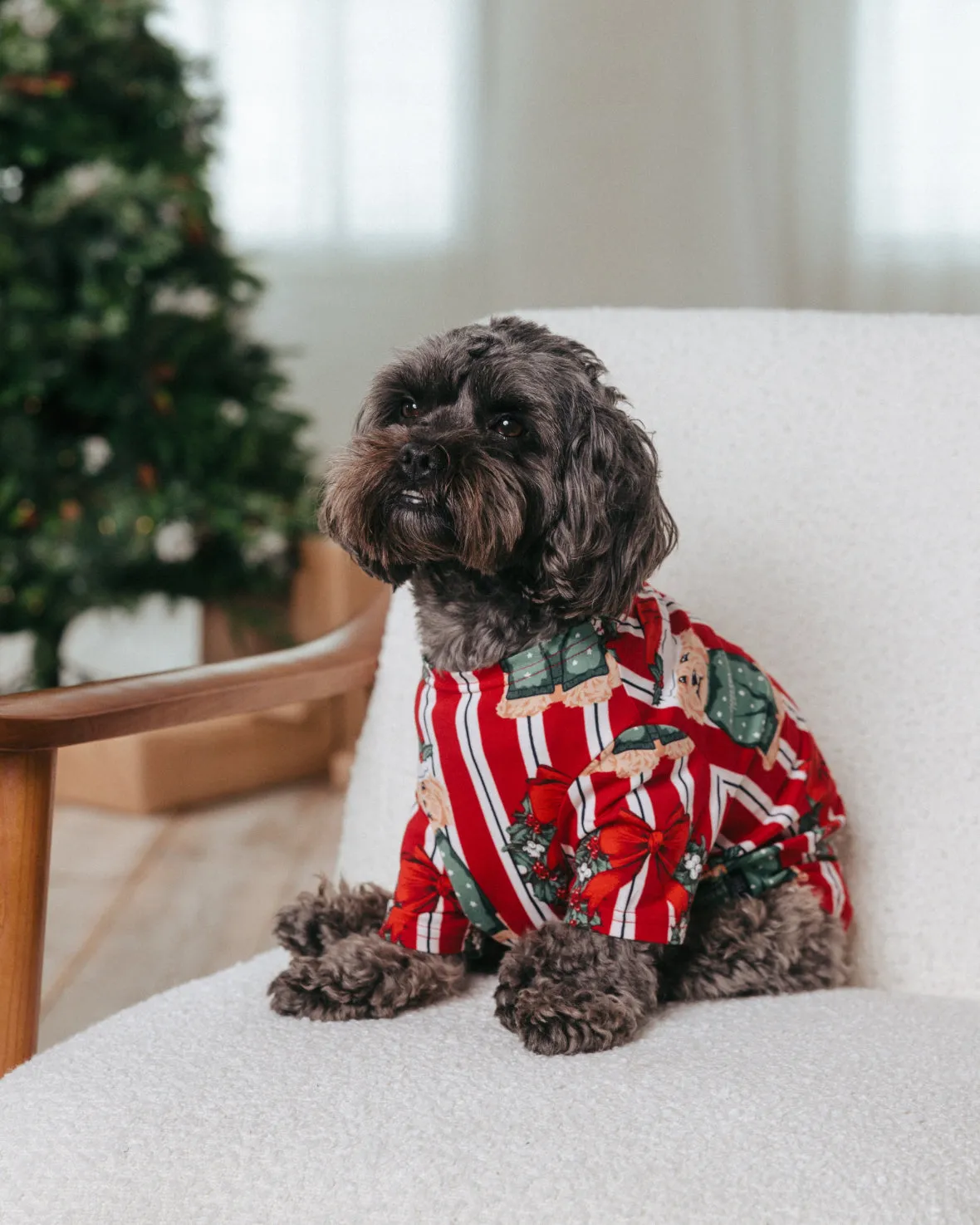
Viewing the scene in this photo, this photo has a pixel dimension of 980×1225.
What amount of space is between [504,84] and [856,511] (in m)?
2.91

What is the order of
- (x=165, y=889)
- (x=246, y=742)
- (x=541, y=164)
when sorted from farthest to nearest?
1. (x=541, y=164)
2. (x=246, y=742)
3. (x=165, y=889)

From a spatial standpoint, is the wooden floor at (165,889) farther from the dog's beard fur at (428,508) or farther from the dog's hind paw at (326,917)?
the dog's beard fur at (428,508)

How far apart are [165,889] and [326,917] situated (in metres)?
1.48

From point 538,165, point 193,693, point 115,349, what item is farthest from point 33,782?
point 538,165

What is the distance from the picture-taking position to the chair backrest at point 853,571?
134 cm

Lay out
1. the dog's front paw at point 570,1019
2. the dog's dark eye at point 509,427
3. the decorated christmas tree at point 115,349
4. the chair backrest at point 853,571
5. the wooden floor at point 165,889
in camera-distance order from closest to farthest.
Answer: the dog's front paw at point 570,1019 → the dog's dark eye at point 509,427 → the chair backrest at point 853,571 → the wooden floor at point 165,889 → the decorated christmas tree at point 115,349

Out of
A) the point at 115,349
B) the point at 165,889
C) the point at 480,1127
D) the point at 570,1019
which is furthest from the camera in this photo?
the point at 115,349

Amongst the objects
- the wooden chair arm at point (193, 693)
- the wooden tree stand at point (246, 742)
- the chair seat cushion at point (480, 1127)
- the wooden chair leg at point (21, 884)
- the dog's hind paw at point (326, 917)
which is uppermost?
the wooden chair arm at point (193, 693)

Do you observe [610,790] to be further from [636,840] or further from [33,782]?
[33,782]

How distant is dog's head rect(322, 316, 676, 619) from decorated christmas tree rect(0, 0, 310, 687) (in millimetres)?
1801

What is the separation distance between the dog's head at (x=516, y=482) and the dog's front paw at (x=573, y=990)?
0.29 meters

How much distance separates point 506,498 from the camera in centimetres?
111

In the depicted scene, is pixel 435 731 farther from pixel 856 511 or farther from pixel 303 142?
pixel 303 142

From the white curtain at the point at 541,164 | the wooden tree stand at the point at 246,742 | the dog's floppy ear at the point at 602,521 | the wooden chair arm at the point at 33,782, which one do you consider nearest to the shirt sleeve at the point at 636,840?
the dog's floppy ear at the point at 602,521
